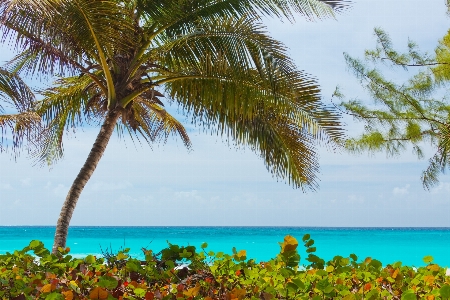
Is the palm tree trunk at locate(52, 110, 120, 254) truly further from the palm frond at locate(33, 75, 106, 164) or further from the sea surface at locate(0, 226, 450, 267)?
the sea surface at locate(0, 226, 450, 267)

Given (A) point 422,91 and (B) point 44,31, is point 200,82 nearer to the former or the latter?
(B) point 44,31

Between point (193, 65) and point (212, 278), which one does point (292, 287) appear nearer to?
point (212, 278)

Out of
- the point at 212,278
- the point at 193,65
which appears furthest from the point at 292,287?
the point at 193,65

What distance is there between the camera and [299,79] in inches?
274

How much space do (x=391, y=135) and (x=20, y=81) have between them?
9.60m

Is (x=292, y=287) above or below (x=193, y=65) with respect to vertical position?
below

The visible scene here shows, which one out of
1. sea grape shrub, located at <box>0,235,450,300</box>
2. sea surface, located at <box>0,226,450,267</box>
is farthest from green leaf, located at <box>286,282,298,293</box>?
sea surface, located at <box>0,226,450,267</box>

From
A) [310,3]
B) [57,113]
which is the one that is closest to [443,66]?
[310,3]

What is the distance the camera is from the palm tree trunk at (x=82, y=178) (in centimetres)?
704

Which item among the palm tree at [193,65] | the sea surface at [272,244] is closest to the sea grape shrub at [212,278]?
the palm tree at [193,65]

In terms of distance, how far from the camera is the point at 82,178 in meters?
7.36

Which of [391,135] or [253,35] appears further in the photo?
[391,135]

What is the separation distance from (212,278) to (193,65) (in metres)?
4.94

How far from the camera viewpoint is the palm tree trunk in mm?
7043
